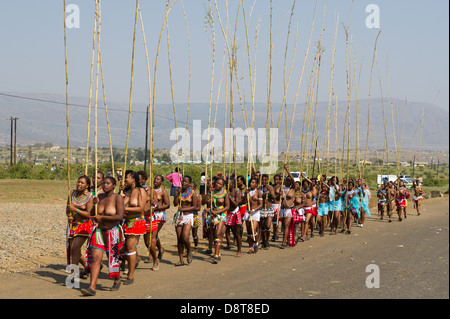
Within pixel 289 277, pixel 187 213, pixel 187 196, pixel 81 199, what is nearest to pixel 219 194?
pixel 187 196

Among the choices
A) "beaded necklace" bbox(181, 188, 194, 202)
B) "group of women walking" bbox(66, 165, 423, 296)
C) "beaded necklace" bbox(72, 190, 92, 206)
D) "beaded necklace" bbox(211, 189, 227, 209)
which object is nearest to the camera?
"group of women walking" bbox(66, 165, 423, 296)

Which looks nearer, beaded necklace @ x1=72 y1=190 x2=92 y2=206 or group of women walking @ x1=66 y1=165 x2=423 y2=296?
group of women walking @ x1=66 y1=165 x2=423 y2=296

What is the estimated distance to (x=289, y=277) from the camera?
33.1 feet

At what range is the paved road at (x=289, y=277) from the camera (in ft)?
28.6

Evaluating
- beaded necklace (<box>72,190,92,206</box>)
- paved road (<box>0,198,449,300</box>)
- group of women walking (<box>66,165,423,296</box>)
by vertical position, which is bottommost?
paved road (<box>0,198,449,300</box>)

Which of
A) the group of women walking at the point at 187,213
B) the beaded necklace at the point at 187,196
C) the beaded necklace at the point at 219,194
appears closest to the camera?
the group of women walking at the point at 187,213

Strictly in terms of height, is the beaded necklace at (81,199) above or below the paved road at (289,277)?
above

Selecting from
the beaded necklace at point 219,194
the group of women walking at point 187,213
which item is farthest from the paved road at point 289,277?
the beaded necklace at point 219,194

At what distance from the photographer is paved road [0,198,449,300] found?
870 centimetres

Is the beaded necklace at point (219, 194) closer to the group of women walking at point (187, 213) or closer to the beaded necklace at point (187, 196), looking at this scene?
the group of women walking at point (187, 213)

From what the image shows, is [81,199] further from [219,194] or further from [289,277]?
[289,277]

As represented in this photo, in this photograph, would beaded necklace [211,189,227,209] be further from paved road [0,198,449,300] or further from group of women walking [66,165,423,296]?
paved road [0,198,449,300]

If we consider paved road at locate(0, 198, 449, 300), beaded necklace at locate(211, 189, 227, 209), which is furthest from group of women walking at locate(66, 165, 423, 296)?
paved road at locate(0, 198, 449, 300)
